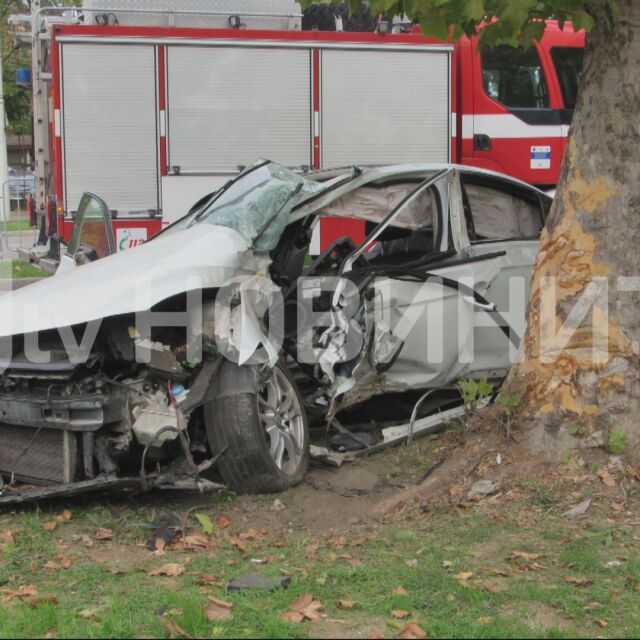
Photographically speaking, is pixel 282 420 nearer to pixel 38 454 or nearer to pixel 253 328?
pixel 253 328

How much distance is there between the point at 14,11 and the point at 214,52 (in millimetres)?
24337

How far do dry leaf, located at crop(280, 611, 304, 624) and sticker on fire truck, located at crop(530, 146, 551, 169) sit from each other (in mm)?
8173

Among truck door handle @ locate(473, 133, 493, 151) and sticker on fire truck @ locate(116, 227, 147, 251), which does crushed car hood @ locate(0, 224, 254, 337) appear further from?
truck door handle @ locate(473, 133, 493, 151)

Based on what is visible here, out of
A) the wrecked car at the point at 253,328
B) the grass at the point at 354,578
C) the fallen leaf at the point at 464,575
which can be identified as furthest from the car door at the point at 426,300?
the fallen leaf at the point at 464,575

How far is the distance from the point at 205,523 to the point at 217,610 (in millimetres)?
1036

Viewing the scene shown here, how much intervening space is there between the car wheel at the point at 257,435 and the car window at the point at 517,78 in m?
6.69

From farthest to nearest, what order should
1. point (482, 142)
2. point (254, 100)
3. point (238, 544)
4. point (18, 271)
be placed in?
1. point (18, 271)
2. point (482, 142)
3. point (254, 100)
4. point (238, 544)

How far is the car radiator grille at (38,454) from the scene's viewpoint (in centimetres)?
430

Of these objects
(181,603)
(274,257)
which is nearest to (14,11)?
(274,257)

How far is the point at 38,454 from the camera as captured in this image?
173 inches

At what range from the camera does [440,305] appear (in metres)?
5.59

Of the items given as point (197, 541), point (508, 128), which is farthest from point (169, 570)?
point (508, 128)

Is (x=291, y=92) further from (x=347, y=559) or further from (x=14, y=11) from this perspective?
(x=14, y=11)

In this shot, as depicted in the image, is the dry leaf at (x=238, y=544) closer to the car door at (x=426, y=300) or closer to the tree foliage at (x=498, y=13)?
the car door at (x=426, y=300)
